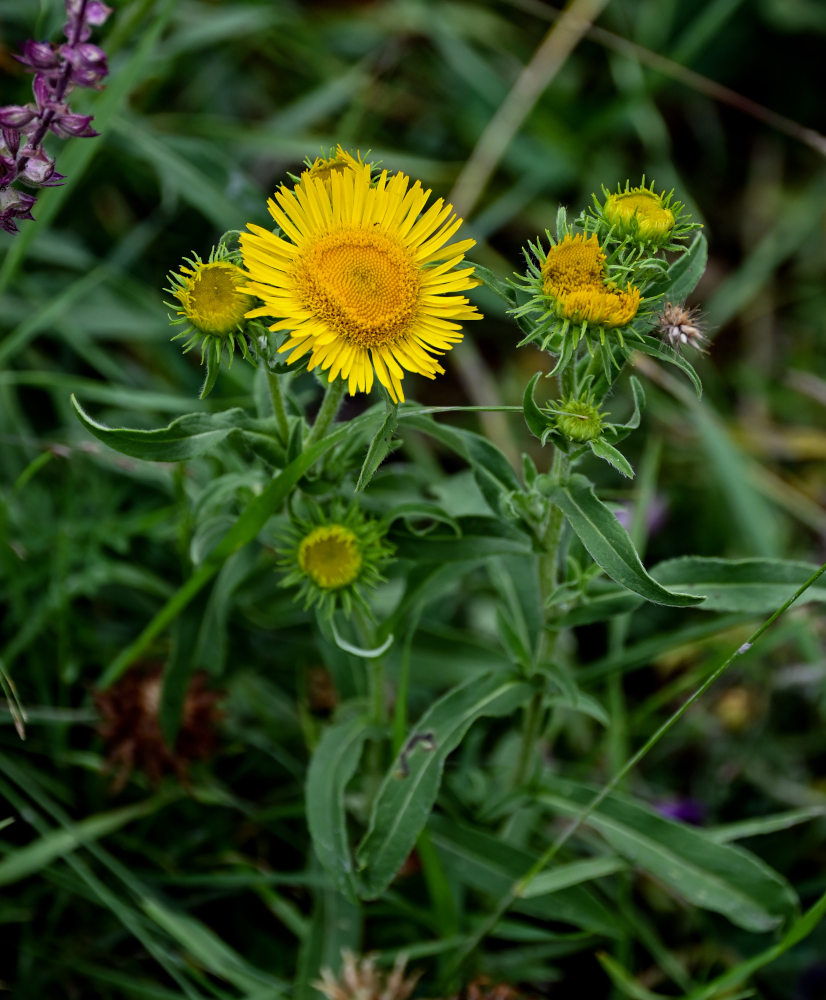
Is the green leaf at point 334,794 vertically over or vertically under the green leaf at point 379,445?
under

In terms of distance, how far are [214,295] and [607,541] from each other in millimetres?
823

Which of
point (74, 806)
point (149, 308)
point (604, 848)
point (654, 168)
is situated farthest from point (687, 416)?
point (74, 806)

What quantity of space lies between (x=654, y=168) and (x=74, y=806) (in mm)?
3422

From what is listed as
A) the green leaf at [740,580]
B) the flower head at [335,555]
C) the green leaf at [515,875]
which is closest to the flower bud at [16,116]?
the flower head at [335,555]

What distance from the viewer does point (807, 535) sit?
3.70 m

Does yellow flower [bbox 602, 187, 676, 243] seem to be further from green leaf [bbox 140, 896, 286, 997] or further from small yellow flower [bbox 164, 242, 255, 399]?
green leaf [bbox 140, 896, 286, 997]

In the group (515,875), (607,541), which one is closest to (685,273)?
(607,541)

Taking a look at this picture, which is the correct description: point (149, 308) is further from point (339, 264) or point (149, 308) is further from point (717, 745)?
point (717, 745)

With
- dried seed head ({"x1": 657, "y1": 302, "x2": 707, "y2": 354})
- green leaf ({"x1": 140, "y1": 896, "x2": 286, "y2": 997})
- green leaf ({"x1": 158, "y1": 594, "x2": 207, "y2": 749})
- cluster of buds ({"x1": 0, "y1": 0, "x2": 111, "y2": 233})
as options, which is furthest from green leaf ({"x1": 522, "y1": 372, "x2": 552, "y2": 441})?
green leaf ({"x1": 140, "y1": 896, "x2": 286, "y2": 997})

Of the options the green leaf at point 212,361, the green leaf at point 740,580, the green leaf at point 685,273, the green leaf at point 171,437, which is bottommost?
the green leaf at point 171,437

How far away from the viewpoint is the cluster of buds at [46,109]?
154 cm

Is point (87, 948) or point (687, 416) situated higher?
point (687, 416)

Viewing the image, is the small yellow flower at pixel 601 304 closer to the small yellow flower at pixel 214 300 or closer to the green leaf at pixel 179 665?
the small yellow flower at pixel 214 300

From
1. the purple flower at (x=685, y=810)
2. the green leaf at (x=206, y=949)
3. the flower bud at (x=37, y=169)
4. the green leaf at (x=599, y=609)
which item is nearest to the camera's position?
the flower bud at (x=37, y=169)
